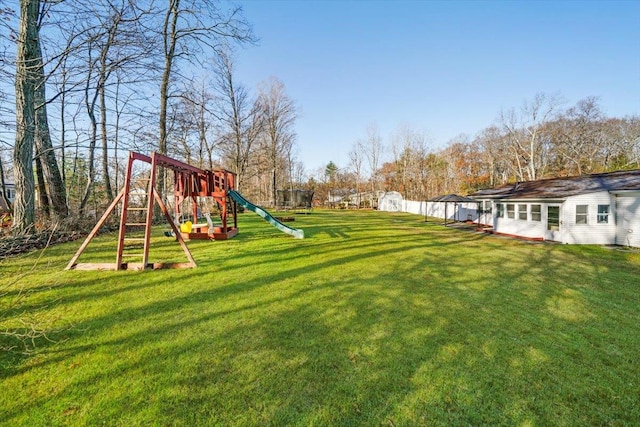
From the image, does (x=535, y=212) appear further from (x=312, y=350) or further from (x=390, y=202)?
(x=390, y=202)

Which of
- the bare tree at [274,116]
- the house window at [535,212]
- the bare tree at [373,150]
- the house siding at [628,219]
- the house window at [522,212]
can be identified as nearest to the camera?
the house siding at [628,219]

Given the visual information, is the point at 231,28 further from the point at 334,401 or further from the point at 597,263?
the point at 597,263

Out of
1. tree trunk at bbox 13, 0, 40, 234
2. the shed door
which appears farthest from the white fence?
tree trunk at bbox 13, 0, 40, 234

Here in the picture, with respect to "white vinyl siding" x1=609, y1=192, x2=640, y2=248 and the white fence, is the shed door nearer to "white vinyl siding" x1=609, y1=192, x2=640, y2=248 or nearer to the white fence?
"white vinyl siding" x1=609, y1=192, x2=640, y2=248

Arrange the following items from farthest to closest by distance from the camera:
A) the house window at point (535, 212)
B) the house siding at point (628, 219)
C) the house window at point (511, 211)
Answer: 1. the house window at point (511, 211)
2. the house window at point (535, 212)
3. the house siding at point (628, 219)

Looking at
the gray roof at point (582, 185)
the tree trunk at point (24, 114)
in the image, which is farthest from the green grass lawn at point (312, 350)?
the gray roof at point (582, 185)

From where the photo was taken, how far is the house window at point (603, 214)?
11859mm

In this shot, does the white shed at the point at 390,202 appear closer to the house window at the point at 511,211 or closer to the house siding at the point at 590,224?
the house window at the point at 511,211

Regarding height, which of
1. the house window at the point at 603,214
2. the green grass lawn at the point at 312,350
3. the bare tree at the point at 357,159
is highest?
the bare tree at the point at 357,159

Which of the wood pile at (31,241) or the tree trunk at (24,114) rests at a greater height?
the tree trunk at (24,114)

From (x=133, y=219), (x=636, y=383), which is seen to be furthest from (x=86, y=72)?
(x=133, y=219)

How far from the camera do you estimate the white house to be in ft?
37.2

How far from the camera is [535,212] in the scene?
1438 centimetres

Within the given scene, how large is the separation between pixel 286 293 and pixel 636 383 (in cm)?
415
